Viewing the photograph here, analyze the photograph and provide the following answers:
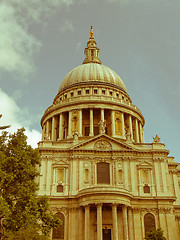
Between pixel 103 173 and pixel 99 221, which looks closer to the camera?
pixel 99 221

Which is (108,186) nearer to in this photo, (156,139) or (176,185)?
(156,139)

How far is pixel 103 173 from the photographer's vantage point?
4659 centimetres

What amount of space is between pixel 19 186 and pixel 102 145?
23513 millimetres

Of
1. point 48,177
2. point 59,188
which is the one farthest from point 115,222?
point 48,177

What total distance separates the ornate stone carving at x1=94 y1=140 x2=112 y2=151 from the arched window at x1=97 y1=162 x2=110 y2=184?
244 centimetres

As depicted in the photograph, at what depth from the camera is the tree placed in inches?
994

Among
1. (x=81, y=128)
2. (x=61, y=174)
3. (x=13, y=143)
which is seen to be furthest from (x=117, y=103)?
(x=13, y=143)

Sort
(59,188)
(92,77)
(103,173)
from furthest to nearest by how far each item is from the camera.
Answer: (92,77) → (103,173) → (59,188)

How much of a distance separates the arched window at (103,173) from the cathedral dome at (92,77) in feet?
84.2

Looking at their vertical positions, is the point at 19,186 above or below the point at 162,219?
above

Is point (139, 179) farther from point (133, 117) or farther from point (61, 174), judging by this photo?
point (133, 117)

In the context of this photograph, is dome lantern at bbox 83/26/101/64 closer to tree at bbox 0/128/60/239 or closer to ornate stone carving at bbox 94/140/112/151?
ornate stone carving at bbox 94/140/112/151

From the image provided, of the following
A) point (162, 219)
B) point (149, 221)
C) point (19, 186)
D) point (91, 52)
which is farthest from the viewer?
point (91, 52)

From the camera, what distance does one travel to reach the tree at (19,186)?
25250 mm
